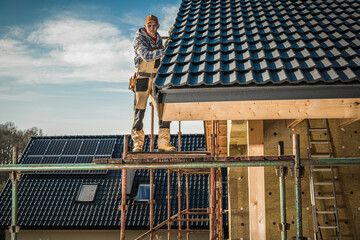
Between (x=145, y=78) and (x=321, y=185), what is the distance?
A: 3419 millimetres

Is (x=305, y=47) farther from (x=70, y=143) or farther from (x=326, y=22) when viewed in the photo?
(x=70, y=143)

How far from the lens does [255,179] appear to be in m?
5.79

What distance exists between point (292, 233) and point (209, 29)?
3.61 metres

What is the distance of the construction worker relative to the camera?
5836mm

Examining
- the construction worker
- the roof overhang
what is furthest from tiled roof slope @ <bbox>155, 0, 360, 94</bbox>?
the construction worker

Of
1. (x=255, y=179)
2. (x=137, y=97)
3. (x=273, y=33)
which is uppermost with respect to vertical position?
(x=273, y=33)

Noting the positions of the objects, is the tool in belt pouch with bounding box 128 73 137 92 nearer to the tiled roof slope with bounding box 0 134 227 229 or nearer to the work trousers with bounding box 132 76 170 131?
the work trousers with bounding box 132 76 170 131

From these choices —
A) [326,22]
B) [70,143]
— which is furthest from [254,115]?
[70,143]

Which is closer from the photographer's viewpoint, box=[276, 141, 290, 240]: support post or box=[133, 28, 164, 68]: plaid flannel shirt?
box=[276, 141, 290, 240]: support post

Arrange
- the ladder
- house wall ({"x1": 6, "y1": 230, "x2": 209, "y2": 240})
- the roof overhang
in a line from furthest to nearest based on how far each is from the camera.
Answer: house wall ({"x1": 6, "y1": 230, "x2": 209, "y2": 240}) < the ladder < the roof overhang

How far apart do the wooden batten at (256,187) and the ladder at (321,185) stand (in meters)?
0.95

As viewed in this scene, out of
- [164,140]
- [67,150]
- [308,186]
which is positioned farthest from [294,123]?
[67,150]

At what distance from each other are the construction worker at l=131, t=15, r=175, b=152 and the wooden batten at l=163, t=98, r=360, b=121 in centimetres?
127

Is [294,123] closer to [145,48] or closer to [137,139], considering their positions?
[137,139]
